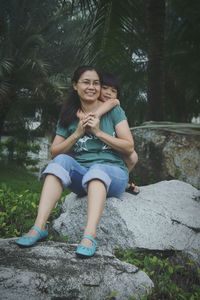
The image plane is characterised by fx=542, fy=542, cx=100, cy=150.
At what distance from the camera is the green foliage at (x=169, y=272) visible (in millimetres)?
3344

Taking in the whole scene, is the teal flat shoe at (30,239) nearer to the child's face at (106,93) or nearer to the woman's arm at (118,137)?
the woman's arm at (118,137)

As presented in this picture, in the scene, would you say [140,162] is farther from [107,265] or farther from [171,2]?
[171,2]

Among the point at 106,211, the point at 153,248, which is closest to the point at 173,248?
the point at 153,248

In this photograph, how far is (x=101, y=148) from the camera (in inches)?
170

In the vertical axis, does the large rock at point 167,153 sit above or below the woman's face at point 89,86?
below

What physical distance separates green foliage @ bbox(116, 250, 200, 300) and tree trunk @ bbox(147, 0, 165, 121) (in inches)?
204

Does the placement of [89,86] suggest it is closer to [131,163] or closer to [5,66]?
[131,163]

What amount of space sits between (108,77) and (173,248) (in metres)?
1.51

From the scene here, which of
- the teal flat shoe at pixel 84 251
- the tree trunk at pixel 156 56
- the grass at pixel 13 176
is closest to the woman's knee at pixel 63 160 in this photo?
the teal flat shoe at pixel 84 251

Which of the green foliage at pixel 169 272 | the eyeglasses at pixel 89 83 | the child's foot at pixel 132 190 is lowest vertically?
the green foliage at pixel 169 272

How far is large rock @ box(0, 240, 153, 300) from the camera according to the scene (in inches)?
122

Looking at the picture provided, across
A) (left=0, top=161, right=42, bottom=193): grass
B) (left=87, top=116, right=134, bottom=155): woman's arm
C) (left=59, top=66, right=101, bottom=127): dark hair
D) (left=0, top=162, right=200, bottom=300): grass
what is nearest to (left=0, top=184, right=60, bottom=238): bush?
(left=0, top=162, right=200, bottom=300): grass

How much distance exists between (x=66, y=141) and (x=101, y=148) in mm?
292

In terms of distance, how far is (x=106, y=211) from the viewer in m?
4.33
